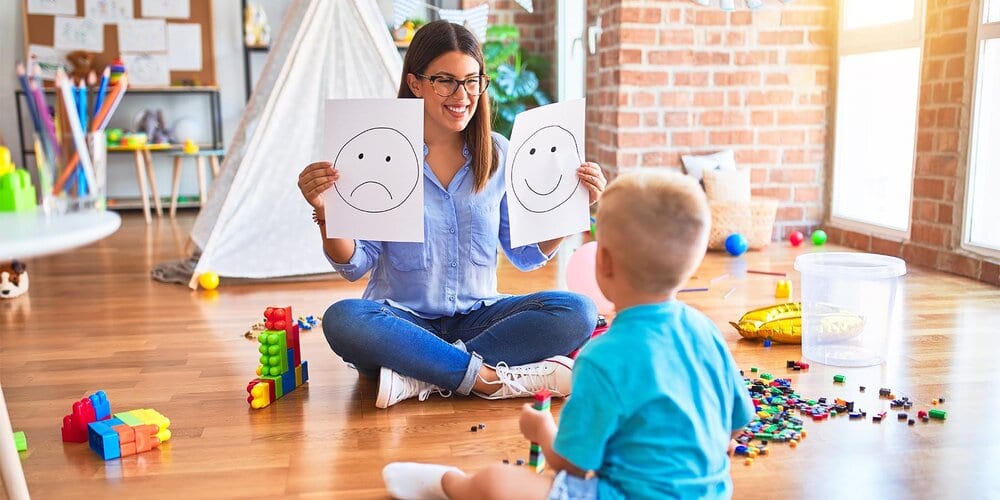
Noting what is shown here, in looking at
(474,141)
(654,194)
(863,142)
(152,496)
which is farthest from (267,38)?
(654,194)

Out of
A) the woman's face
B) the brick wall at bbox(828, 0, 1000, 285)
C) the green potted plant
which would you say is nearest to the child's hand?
the woman's face

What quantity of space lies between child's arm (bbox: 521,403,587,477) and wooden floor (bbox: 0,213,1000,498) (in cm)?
34

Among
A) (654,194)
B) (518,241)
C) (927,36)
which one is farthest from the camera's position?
(927,36)

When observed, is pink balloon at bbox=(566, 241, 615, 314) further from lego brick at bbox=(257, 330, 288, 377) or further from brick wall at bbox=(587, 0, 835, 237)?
brick wall at bbox=(587, 0, 835, 237)

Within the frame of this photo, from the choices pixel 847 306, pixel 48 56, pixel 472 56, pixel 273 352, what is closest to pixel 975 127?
pixel 847 306

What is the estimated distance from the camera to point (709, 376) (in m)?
1.12

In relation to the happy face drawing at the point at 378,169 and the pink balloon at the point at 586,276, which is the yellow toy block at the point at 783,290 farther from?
the happy face drawing at the point at 378,169

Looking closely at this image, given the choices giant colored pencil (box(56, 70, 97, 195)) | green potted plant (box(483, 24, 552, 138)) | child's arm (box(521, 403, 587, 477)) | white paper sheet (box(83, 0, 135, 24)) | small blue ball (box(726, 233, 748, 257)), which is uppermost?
white paper sheet (box(83, 0, 135, 24))

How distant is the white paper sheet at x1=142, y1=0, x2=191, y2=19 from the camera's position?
5574 millimetres

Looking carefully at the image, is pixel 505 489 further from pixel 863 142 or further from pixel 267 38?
pixel 267 38

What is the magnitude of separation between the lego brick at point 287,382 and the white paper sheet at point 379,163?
369 millimetres

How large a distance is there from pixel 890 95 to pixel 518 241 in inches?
100

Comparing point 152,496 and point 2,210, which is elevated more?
point 2,210

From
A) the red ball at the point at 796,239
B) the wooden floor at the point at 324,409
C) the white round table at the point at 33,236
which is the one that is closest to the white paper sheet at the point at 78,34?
the wooden floor at the point at 324,409
